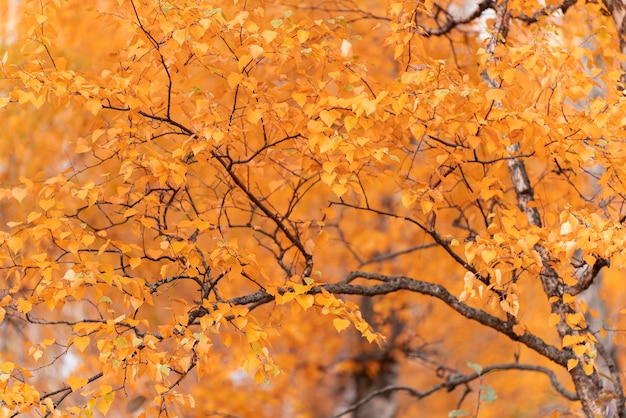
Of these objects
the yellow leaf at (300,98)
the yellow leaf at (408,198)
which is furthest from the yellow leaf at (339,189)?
the yellow leaf at (300,98)

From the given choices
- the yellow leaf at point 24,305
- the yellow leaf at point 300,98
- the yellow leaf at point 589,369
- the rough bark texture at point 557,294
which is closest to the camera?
the yellow leaf at point 24,305

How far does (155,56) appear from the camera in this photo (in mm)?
3955

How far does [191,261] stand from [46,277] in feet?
2.53

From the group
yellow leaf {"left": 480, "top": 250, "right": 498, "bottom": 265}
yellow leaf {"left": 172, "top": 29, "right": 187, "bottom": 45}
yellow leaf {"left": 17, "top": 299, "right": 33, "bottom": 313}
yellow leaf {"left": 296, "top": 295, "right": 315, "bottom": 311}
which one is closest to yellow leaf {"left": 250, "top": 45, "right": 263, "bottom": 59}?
yellow leaf {"left": 172, "top": 29, "right": 187, "bottom": 45}

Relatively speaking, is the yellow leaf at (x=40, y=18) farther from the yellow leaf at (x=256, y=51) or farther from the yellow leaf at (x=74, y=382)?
the yellow leaf at (x=74, y=382)

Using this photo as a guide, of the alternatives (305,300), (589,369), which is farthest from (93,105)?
(589,369)

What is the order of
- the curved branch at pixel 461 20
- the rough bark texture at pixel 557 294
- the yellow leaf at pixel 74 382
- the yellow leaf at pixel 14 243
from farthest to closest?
the curved branch at pixel 461 20 < the rough bark texture at pixel 557 294 < the yellow leaf at pixel 14 243 < the yellow leaf at pixel 74 382

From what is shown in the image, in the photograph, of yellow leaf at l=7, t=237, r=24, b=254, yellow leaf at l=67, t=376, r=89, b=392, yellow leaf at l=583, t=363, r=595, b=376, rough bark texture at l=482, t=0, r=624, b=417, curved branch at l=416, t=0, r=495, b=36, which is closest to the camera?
yellow leaf at l=67, t=376, r=89, b=392

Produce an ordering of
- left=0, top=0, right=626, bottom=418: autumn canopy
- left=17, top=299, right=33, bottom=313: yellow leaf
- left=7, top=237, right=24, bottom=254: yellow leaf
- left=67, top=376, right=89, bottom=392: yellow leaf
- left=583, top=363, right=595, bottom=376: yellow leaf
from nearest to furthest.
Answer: left=67, top=376, right=89, bottom=392: yellow leaf → left=17, top=299, right=33, bottom=313: yellow leaf → left=0, top=0, right=626, bottom=418: autumn canopy → left=7, top=237, right=24, bottom=254: yellow leaf → left=583, top=363, right=595, bottom=376: yellow leaf

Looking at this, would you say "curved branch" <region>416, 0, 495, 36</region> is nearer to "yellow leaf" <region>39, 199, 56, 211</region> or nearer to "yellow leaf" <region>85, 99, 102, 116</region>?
"yellow leaf" <region>85, 99, 102, 116</region>

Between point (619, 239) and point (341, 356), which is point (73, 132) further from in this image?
point (619, 239)

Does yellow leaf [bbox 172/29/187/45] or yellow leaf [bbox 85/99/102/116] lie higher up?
yellow leaf [bbox 172/29/187/45]

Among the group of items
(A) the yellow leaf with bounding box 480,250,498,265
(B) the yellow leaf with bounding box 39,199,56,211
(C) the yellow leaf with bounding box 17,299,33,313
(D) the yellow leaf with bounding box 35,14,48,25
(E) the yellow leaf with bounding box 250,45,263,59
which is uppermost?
(E) the yellow leaf with bounding box 250,45,263,59

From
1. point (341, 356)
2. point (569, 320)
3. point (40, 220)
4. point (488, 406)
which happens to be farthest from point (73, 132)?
point (488, 406)
